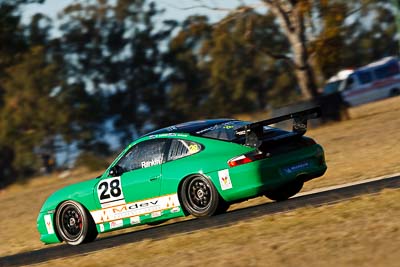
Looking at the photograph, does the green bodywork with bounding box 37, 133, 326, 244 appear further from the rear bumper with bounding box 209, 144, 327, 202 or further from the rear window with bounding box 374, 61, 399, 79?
the rear window with bounding box 374, 61, 399, 79

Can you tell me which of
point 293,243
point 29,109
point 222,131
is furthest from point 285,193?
point 29,109

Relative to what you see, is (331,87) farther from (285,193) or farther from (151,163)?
(151,163)

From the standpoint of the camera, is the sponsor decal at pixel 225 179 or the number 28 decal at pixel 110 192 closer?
the sponsor decal at pixel 225 179

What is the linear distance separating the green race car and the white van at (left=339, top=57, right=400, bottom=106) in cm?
3292

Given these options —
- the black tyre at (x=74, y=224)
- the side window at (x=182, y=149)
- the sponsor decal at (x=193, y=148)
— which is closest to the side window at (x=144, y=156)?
the side window at (x=182, y=149)

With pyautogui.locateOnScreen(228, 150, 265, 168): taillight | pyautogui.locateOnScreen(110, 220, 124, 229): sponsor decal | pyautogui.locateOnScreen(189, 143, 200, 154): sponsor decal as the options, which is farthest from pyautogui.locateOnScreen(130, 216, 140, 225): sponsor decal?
pyautogui.locateOnScreen(228, 150, 265, 168): taillight

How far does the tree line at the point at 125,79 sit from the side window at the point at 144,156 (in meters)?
32.7

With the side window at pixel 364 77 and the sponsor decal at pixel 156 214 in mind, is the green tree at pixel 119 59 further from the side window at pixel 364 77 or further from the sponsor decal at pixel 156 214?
the sponsor decal at pixel 156 214

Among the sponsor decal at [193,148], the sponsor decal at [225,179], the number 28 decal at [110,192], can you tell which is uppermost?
the sponsor decal at [193,148]

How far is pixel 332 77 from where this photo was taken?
49531mm

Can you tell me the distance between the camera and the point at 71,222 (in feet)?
40.2

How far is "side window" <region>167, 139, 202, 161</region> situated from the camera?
449 inches

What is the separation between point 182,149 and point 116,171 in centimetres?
106

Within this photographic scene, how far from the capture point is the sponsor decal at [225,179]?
10906 millimetres
